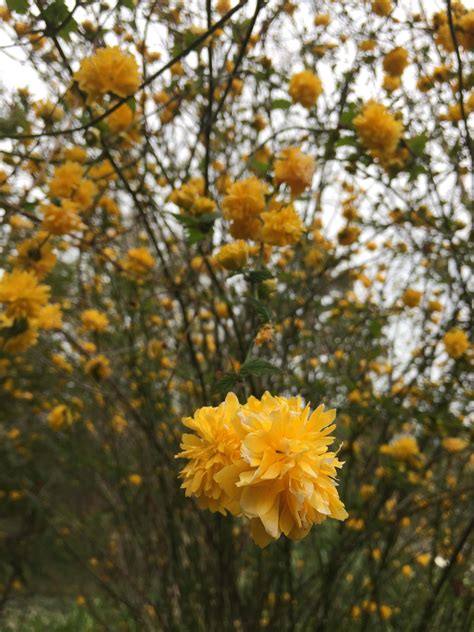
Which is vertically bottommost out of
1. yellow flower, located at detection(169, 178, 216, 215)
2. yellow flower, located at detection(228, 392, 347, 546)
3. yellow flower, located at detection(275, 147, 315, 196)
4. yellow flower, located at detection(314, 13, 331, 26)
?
yellow flower, located at detection(228, 392, 347, 546)

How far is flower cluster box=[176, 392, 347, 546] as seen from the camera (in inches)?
19.0

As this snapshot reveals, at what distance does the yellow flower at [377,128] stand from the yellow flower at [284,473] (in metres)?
0.80

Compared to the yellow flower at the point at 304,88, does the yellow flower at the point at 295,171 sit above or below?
below

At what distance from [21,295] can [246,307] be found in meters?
0.69

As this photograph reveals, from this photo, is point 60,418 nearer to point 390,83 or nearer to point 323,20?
point 390,83

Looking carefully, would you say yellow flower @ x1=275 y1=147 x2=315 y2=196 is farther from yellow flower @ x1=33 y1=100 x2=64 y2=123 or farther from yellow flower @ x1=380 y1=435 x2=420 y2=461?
yellow flower @ x1=380 y1=435 x2=420 y2=461

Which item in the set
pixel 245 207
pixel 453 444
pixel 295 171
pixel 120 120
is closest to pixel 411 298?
pixel 453 444

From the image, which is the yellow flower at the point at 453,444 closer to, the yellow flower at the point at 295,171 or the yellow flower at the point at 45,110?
the yellow flower at the point at 295,171

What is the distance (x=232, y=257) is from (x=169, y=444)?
90 cm

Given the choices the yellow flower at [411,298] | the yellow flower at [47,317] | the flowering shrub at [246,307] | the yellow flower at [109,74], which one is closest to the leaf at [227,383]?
the flowering shrub at [246,307]

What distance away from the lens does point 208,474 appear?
541 millimetres

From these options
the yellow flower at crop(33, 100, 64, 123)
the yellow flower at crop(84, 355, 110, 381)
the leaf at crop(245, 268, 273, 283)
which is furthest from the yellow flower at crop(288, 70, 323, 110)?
the yellow flower at crop(84, 355, 110, 381)

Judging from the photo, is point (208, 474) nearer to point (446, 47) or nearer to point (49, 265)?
point (49, 265)

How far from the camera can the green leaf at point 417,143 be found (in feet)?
3.85
